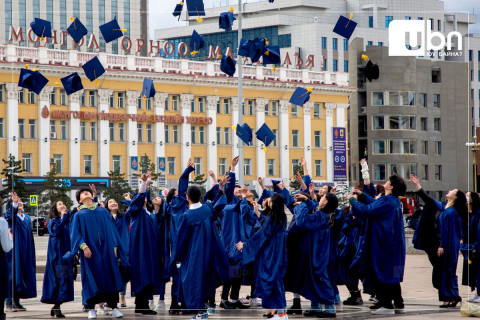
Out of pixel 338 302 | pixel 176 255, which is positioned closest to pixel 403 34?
pixel 338 302

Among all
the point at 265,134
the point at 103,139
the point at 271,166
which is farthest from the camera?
the point at 271,166

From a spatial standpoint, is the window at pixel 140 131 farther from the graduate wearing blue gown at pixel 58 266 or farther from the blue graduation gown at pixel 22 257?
the graduate wearing blue gown at pixel 58 266

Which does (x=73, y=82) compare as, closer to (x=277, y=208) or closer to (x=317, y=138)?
(x=277, y=208)

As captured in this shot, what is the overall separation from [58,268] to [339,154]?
58077 mm

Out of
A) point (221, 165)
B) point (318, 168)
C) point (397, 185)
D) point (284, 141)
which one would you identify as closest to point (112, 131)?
point (221, 165)

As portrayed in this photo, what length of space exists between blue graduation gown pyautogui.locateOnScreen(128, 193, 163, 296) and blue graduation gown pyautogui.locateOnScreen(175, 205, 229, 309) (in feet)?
3.96

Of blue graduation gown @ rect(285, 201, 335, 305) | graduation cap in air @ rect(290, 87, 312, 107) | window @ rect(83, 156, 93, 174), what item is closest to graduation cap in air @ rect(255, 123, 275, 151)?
graduation cap in air @ rect(290, 87, 312, 107)

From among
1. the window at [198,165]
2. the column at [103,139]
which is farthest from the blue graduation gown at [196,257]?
the window at [198,165]

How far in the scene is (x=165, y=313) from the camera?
1363 centimetres

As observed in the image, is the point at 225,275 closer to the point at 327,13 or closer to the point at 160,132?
the point at 160,132

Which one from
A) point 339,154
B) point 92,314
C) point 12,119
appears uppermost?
point 12,119

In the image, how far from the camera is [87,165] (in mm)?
63656

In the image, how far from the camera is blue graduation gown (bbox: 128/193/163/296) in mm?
13602

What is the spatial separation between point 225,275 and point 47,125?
5046 cm
